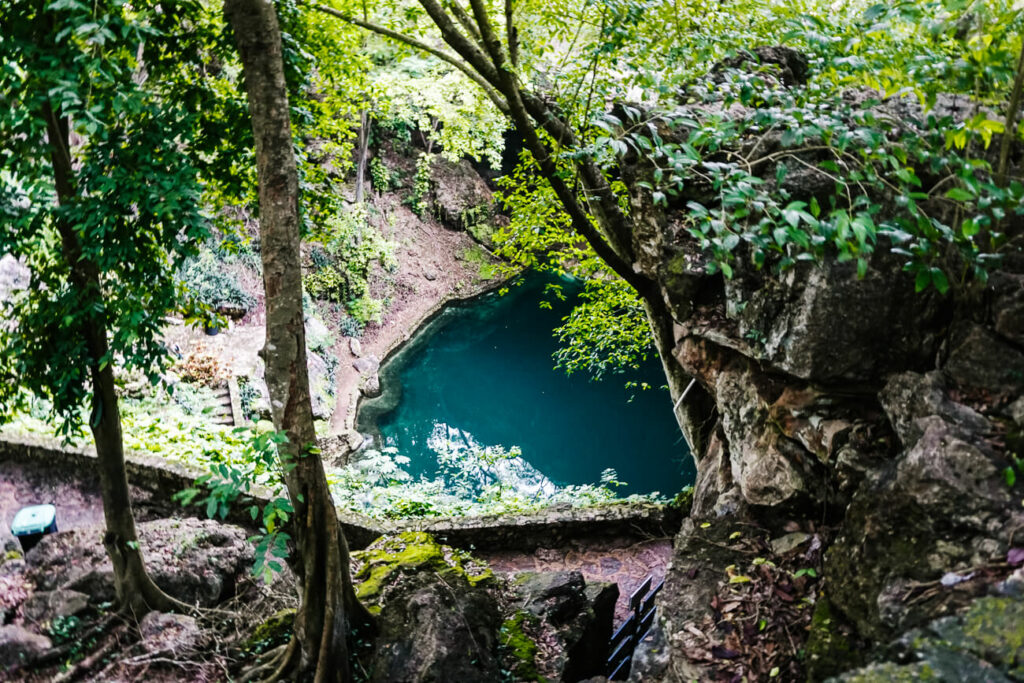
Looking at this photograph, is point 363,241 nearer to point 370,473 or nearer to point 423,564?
point 370,473

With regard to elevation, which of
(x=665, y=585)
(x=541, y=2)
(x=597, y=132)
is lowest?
(x=665, y=585)

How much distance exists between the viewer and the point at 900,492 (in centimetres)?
301

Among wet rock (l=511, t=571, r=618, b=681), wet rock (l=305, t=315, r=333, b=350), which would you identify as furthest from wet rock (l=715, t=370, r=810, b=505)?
wet rock (l=305, t=315, r=333, b=350)

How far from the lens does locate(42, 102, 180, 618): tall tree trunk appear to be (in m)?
4.18

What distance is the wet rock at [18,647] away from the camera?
4.73m

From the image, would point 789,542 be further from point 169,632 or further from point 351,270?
point 351,270

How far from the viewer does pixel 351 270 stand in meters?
20.7

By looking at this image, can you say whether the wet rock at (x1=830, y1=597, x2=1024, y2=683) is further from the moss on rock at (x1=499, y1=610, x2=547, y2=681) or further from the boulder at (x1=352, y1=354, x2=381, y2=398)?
the boulder at (x1=352, y1=354, x2=381, y2=398)

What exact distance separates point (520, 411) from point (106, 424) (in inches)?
577

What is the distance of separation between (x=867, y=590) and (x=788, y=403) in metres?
1.47

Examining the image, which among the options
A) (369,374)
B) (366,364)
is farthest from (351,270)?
(369,374)

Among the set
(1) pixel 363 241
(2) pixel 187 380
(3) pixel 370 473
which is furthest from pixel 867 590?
(1) pixel 363 241

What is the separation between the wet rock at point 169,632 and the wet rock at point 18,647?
2.38 feet

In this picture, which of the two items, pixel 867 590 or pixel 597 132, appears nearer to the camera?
pixel 867 590
